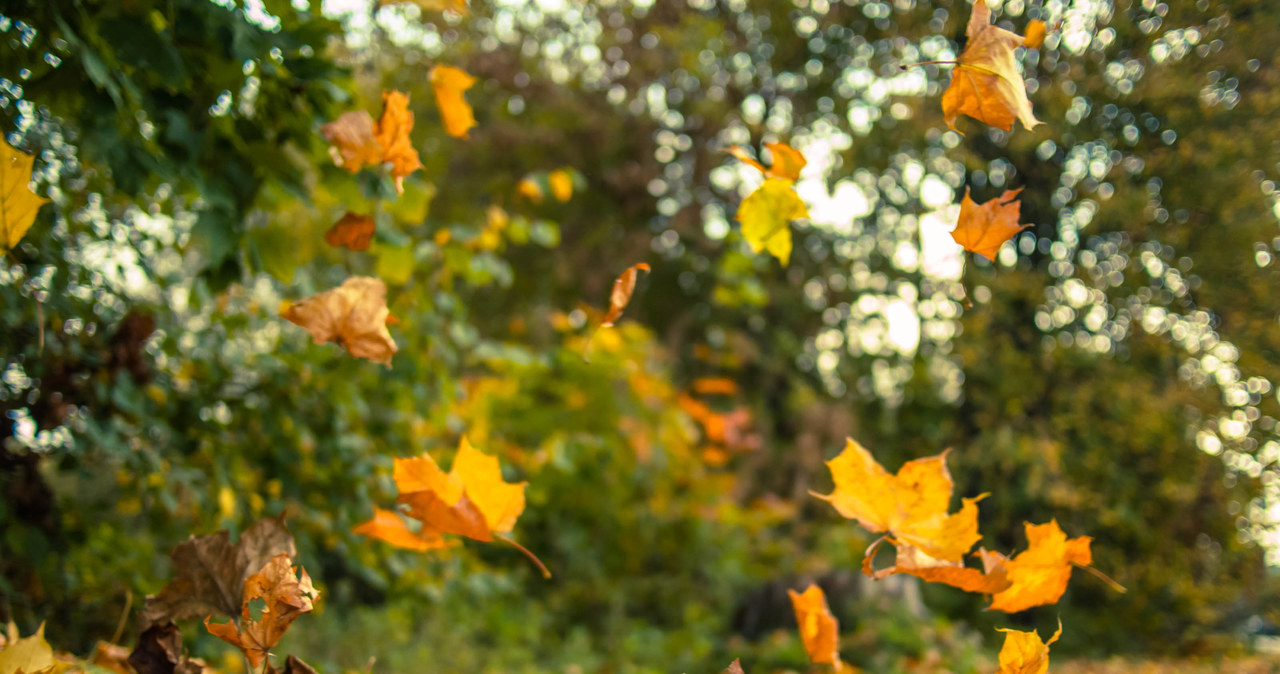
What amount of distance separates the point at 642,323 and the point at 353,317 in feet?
17.7

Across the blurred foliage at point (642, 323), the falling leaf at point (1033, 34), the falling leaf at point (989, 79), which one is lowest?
the blurred foliage at point (642, 323)

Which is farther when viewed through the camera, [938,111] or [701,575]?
[701,575]

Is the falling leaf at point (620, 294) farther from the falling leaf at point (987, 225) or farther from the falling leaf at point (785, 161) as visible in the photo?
the falling leaf at point (987, 225)

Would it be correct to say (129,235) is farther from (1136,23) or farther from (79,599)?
(1136,23)

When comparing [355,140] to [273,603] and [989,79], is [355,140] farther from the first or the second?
[989,79]

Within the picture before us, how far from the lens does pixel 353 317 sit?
745 mm

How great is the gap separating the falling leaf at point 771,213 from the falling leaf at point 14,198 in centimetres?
53

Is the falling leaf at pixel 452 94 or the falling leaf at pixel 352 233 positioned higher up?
the falling leaf at pixel 452 94

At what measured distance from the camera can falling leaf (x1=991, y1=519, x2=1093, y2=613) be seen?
0.62m

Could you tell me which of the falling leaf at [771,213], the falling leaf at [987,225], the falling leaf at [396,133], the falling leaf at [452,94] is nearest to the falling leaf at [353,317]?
the falling leaf at [396,133]

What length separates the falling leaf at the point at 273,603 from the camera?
1.77ft

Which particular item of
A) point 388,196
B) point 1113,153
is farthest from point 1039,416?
point 388,196

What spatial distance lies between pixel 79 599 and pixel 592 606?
2.73m

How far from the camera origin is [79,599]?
1.48 metres
